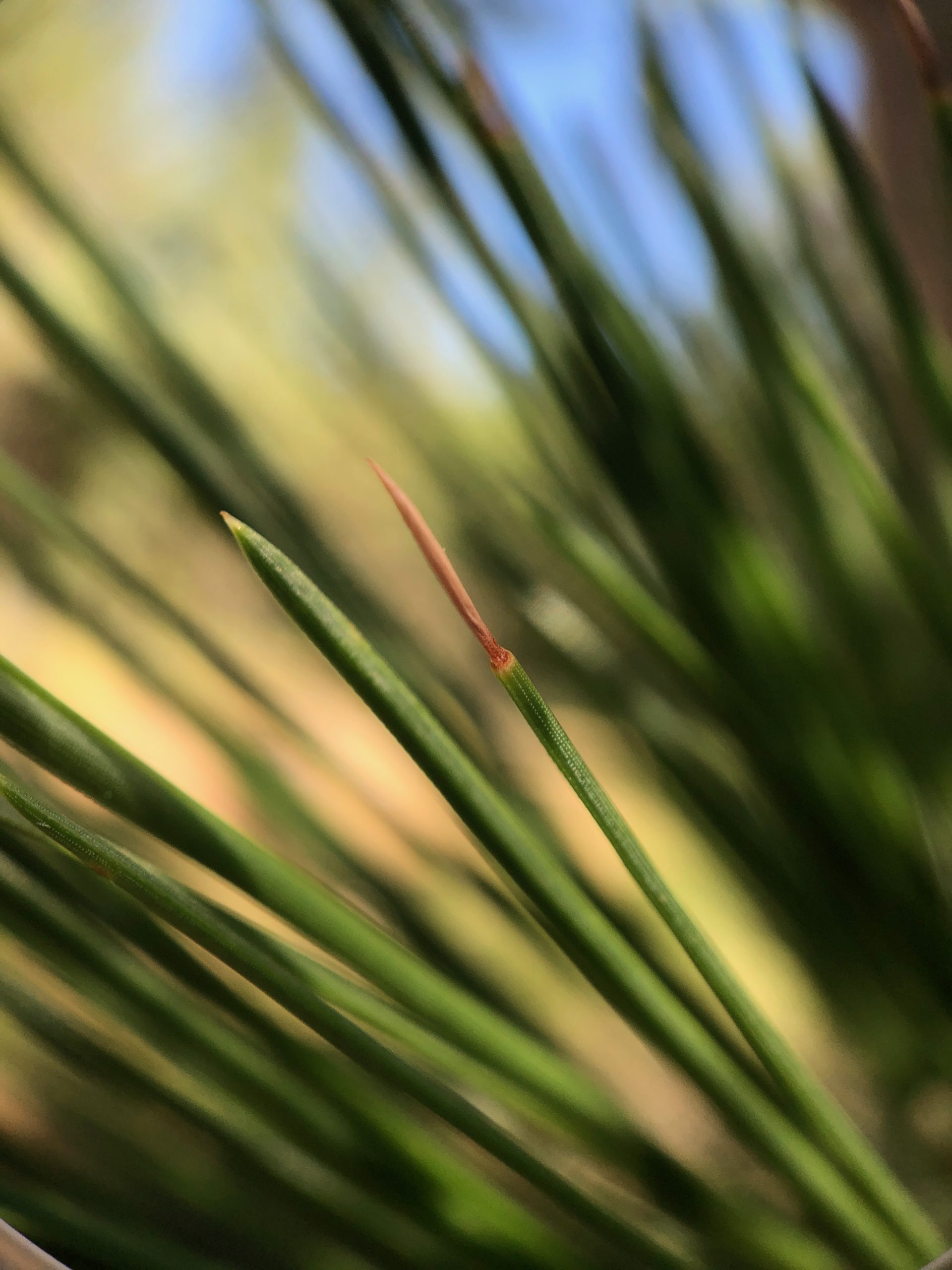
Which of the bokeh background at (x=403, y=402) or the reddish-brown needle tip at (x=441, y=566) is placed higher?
the bokeh background at (x=403, y=402)

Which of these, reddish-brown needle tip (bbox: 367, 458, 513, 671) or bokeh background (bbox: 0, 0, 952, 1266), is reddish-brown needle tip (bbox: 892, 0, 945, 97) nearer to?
bokeh background (bbox: 0, 0, 952, 1266)

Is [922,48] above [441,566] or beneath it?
above

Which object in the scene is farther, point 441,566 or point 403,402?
point 403,402

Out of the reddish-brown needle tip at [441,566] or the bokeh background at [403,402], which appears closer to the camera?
the reddish-brown needle tip at [441,566]

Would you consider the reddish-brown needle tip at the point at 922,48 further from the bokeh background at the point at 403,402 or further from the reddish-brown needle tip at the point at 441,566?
the reddish-brown needle tip at the point at 441,566

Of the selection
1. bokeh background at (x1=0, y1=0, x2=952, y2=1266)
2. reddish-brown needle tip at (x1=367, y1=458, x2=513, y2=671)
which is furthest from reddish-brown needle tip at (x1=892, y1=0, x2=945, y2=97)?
reddish-brown needle tip at (x1=367, y1=458, x2=513, y2=671)

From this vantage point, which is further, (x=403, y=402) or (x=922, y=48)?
(x=403, y=402)

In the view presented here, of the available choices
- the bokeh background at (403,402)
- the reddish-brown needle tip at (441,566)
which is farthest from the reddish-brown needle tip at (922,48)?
the reddish-brown needle tip at (441,566)

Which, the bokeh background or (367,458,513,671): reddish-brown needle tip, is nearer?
(367,458,513,671): reddish-brown needle tip

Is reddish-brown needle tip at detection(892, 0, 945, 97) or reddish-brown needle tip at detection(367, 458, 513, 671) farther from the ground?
reddish-brown needle tip at detection(892, 0, 945, 97)
